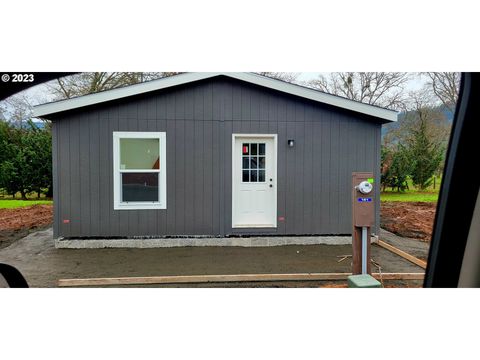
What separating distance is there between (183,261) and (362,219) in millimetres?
2432

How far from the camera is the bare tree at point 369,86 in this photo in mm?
8155

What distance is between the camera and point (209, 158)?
5.11m

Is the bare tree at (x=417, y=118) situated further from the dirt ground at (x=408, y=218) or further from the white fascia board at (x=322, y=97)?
the white fascia board at (x=322, y=97)

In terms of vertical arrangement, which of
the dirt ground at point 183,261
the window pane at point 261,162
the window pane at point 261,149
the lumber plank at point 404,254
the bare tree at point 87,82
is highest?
the bare tree at point 87,82

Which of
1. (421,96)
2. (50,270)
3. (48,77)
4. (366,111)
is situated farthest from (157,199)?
(421,96)

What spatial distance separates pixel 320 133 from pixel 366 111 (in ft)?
2.64

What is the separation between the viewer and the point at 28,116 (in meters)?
4.96

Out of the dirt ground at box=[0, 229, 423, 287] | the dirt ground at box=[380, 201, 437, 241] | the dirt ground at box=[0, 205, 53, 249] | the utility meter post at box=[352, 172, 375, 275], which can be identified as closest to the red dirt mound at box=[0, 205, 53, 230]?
the dirt ground at box=[0, 205, 53, 249]

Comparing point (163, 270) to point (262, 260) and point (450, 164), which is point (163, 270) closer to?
point (262, 260)

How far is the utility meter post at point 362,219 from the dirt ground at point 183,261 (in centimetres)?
36

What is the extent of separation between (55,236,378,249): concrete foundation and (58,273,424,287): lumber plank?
135 cm

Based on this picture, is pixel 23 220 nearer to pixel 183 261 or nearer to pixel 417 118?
pixel 183 261

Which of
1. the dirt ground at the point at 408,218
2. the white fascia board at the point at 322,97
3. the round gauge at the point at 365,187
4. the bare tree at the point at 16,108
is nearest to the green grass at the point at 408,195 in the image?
the dirt ground at the point at 408,218

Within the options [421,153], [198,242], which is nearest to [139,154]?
[198,242]
